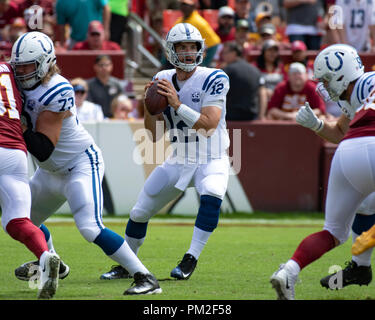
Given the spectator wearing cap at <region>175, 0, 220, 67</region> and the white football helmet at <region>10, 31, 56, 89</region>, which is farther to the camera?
the spectator wearing cap at <region>175, 0, 220, 67</region>

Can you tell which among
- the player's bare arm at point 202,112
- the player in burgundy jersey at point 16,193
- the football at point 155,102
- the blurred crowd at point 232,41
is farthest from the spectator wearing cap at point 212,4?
the player in burgundy jersey at point 16,193

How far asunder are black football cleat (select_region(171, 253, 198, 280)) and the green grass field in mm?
68

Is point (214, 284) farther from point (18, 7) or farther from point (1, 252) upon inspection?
point (18, 7)

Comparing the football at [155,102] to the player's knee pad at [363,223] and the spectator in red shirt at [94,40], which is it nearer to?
the player's knee pad at [363,223]

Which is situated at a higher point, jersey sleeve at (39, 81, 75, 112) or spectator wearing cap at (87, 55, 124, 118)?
jersey sleeve at (39, 81, 75, 112)

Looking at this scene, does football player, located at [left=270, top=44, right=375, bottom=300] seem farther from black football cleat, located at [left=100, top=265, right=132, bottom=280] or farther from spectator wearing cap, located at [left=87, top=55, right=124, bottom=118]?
spectator wearing cap, located at [left=87, top=55, right=124, bottom=118]

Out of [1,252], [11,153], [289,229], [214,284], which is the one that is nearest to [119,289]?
[214,284]

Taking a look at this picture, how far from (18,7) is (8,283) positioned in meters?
7.96

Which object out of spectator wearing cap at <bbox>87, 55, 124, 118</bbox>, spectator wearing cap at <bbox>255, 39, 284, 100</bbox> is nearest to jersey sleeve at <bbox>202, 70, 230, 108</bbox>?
spectator wearing cap at <bbox>87, 55, 124, 118</bbox>

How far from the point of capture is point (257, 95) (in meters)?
11.1

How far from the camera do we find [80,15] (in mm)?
12664

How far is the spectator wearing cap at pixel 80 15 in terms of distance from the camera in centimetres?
1260

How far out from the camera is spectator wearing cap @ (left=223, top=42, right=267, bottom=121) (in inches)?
422

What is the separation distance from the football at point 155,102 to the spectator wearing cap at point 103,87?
16.3 ft
